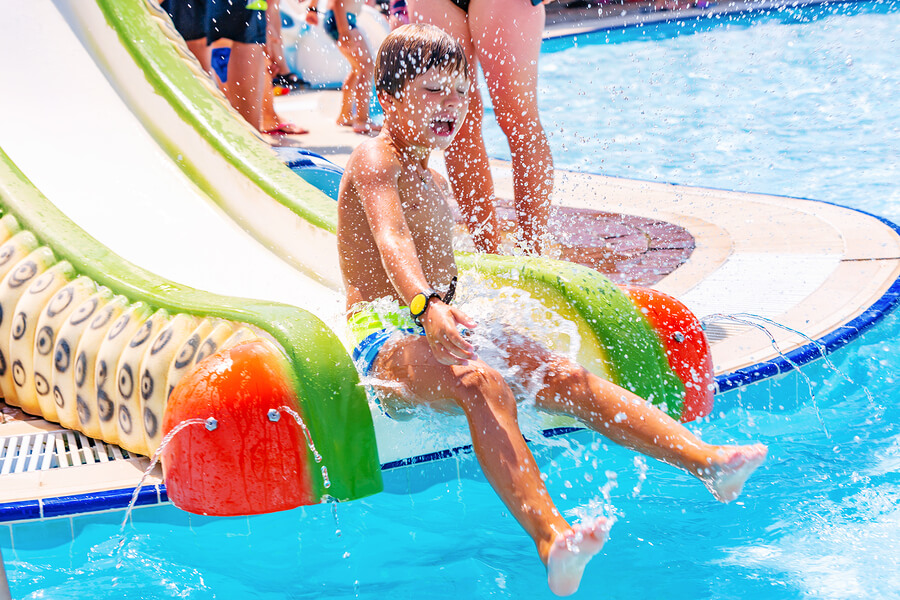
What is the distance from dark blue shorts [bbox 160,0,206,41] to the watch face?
3726mm

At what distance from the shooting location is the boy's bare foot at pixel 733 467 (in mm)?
1987

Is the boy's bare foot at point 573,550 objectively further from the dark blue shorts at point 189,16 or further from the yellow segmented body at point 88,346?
the dark blue shorts at point 189,16

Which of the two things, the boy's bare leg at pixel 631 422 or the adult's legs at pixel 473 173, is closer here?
the boy's bare leg at pixel 631 422

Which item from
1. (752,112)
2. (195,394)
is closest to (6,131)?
(195,394)

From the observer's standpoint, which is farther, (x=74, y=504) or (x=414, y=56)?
(x=74, y=504)

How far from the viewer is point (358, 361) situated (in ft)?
7.52

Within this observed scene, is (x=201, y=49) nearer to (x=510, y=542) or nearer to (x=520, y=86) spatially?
(x=520, y=86)

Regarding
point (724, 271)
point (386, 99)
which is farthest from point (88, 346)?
point (724, 271)

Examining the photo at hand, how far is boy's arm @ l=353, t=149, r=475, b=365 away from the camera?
6.48ft

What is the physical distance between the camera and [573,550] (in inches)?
71.4

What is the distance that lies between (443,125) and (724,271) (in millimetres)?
1877

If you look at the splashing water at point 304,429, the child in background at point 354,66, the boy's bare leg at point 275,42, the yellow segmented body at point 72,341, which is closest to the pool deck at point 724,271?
the yellow segmented body at point 72,341

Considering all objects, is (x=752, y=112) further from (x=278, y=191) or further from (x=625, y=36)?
(x=278, y=191)

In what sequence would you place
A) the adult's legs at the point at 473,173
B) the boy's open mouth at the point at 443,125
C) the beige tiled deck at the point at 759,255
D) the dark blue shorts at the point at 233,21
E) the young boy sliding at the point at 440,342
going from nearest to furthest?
the young boy sliding at the point at 440,342 < the boy's open mouth at the point at 443,125 < the beige tiled deck at the point at 759,255 < the adult's legs at the point at 473,173 < the dark blue shorts at the point at 233,21
